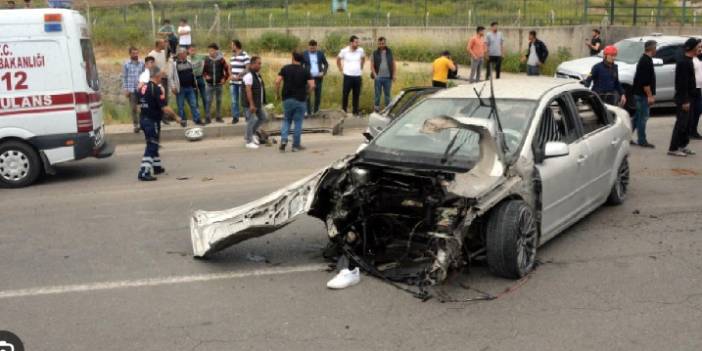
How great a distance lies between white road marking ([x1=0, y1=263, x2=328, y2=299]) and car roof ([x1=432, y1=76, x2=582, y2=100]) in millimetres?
2220

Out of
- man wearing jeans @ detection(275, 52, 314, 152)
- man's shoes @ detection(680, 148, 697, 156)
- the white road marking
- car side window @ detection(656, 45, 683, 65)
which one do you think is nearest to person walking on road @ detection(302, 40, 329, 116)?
man wearing jeans @ detection(275, 52, 314, 152)

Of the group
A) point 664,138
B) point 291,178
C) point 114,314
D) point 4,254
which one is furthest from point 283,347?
point 664,138

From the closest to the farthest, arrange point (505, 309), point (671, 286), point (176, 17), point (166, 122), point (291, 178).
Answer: point (505, 309), point (671, 286), point (291, 178), point (166, 122), point (176, 17)

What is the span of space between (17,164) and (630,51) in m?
13.3

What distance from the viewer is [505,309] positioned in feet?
17.8

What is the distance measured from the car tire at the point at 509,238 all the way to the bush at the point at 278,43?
80.8 ft

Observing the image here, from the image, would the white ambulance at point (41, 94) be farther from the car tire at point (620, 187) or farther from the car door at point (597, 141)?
the car tire at point (620, 187)

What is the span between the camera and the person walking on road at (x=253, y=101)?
12.9 meters

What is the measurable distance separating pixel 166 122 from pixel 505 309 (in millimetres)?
10932

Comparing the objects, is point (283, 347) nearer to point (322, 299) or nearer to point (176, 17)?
point (322, 299)

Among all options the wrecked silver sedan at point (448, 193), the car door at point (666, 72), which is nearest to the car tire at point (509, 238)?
the wrecked silver sedan at point (448, 193)

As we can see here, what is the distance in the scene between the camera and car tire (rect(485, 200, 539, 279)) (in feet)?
19.0

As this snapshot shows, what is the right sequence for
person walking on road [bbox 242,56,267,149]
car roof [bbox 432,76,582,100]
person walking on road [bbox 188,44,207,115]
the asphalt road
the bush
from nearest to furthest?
the asphalt road, car roof [bbox 432,76,582,100], person walking on road [bbox 242,56,267,149], person walking on road [bbox 188,44,207,115], the bush

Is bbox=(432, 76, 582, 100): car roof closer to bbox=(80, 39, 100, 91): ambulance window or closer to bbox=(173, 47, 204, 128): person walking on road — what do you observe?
bbox=(80, 39, 100, 91): ambulance window
